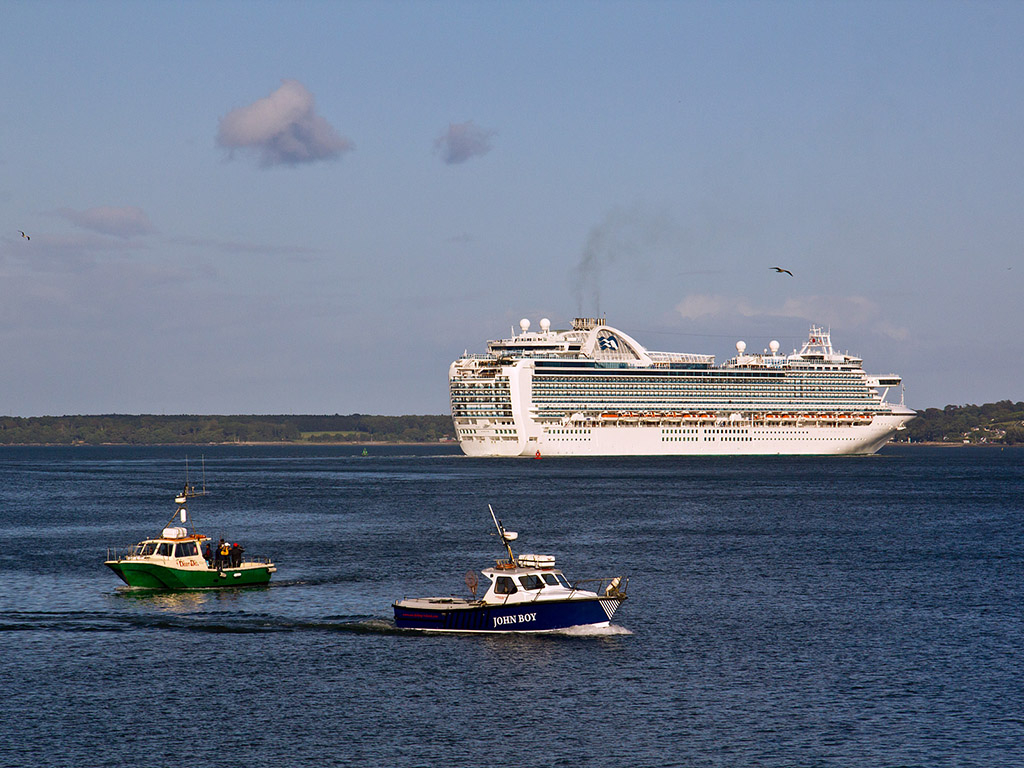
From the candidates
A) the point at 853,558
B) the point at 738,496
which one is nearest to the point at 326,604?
the point at 853,558

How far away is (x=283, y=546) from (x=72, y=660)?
34.4 metres

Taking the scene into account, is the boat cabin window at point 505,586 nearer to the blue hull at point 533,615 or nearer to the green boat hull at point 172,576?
the blue hull at point 533,615

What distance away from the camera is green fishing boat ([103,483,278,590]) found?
53.6 meters

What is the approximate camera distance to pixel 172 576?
176 feet

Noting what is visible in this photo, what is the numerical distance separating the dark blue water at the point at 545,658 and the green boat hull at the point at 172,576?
3.23 ft

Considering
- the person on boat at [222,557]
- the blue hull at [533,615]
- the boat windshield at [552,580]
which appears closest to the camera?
the blue hull at [533,615]

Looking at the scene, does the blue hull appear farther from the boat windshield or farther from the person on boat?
the person on boat

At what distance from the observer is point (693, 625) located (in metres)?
45.0

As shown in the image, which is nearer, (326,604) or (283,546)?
(326,604)

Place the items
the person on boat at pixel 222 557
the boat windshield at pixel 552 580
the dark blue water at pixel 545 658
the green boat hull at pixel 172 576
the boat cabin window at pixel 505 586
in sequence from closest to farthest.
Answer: the dark blue water at pixel 545 658 < the boat cabin window at pixel 505 586 < the boat windshield at pixel 552 580 < the green boat hull at pixel 172 576 < the person on boat at pixel 222 557

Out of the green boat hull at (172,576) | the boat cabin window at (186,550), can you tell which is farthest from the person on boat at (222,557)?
the boat cabin window at (186,550)

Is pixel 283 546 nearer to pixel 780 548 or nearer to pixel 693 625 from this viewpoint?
pixel 780 548

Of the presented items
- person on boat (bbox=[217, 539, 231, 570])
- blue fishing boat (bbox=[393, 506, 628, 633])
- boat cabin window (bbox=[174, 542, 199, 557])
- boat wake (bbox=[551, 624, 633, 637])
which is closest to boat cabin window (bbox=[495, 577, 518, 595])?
blue fishing boat (bbox=[393, 506, 628, 633])

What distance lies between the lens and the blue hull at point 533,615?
41906 millimetres
